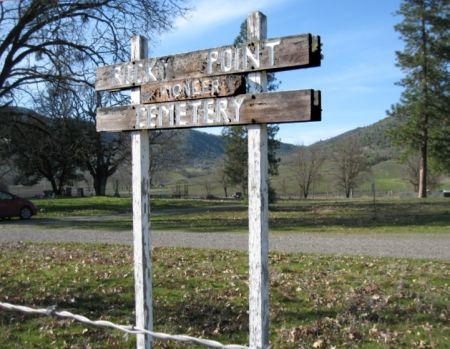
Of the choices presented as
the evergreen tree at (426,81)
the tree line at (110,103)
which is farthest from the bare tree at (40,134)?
the evergreen tree at (426,81)

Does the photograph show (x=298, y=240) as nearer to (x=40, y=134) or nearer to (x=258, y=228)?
(x=258, y=228)

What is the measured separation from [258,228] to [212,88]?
1149 millimetres

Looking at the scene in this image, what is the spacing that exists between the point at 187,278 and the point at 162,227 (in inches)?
447

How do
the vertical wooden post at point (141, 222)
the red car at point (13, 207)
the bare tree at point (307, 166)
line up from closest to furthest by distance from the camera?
1. the vertical wooden post at point (141, 222)
2. the red car at point (13, 207)
3. the bare tree at point (307, 166)

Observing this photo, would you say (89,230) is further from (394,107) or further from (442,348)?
(394,107)

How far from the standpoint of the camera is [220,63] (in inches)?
159

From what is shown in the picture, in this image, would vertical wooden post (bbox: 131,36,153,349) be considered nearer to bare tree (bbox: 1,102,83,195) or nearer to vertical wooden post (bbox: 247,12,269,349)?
vertical wooden post (bbox: 247,12,269,349)

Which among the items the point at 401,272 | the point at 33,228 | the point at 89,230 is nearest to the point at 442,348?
the point at 401,272

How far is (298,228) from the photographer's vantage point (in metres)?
18.5

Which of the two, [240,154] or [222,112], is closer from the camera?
[222,112]

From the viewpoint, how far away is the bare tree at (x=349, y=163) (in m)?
78.2

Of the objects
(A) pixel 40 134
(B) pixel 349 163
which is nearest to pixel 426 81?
(A) pixel 40 134

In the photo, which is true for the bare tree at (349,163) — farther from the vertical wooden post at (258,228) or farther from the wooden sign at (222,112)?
the vertical wooden post at (258,228)

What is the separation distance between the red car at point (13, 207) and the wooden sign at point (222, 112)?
20.6 m
